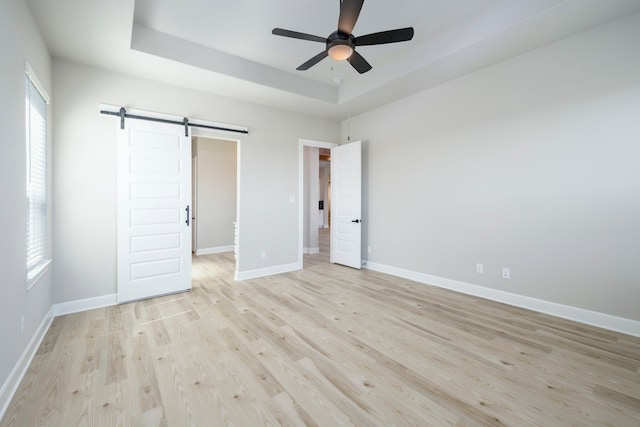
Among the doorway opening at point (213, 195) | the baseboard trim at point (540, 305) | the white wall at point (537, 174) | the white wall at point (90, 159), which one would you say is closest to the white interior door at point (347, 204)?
the white wall at point (537, 174)

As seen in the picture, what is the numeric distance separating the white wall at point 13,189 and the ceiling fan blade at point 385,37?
2482 mm

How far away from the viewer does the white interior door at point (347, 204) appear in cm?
522

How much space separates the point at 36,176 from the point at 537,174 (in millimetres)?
5229

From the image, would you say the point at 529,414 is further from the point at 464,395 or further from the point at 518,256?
→ the point at 518,256

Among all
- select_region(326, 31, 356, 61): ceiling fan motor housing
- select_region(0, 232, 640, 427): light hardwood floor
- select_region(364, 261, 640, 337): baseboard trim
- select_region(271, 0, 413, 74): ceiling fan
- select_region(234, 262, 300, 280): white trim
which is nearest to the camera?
select_region(0, 232, 640, 427): light hardwood floor

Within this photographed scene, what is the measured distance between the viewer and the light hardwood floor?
167 centimetres

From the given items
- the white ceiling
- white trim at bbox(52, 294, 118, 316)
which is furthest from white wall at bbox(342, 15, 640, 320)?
white trim at bbox(52, 294, 118, 316)

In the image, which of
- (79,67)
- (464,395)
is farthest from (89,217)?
(464,395)

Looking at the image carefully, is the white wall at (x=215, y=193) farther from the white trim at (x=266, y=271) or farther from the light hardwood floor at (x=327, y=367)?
the light hardwood floor at (x=327, y=367)

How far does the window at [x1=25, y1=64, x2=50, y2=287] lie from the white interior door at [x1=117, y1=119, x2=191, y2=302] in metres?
0.68

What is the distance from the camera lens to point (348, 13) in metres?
2.10

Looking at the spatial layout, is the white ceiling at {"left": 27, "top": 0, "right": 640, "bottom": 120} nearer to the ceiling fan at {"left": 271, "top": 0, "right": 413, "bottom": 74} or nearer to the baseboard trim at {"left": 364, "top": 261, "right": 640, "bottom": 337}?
the ceiling fan at {"left": 271, "top": 0, "right": 413, "bottom": 74}

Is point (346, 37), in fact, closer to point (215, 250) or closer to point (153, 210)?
point (153, 210)

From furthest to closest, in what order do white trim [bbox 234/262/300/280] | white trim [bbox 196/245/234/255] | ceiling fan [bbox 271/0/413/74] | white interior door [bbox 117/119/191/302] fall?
1. white trim [bbox 196/245/234/255]
2. white trim [bbox 234/262/300/280]
3. white interior door [bbox 117/119/191/302]
4. ceiling fan [bbox 271/0/413/74]
